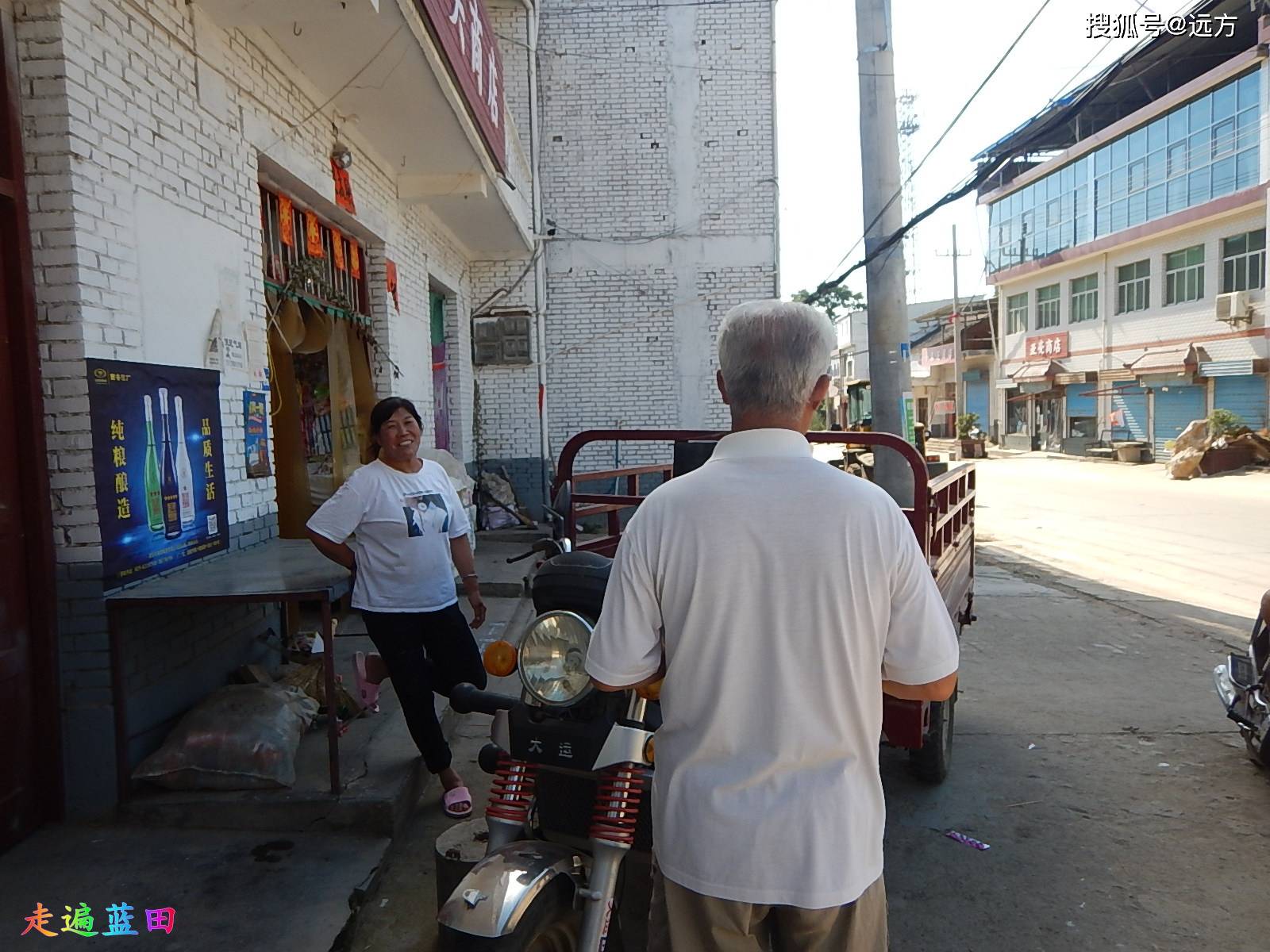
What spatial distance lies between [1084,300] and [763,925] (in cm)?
3306

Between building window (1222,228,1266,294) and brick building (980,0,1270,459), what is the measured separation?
0.04m

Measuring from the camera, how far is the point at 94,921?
2750 mm

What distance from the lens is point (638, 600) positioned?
1.60 metres

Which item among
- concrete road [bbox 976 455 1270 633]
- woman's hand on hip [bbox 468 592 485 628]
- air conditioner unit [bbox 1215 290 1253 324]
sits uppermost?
air conditioner unit [bbox 1215 290 1253 324]

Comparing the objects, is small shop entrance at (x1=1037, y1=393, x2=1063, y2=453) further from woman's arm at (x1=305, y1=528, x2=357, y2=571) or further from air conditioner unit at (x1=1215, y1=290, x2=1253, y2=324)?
woman's arm at (x1=305, y1=528, x2=357, y2=571)

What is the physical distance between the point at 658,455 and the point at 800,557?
10386 millimetres

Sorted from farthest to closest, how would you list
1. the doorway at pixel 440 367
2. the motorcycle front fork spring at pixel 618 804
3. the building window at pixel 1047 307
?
1. the building window at pixel 1047 307
2. the doorway at pixel 440 367
3. the motorcycle front fork spring at pixel 618 804

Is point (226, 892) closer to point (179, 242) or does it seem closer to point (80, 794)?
point (80, 794)

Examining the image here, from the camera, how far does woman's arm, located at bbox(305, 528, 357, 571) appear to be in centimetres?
356

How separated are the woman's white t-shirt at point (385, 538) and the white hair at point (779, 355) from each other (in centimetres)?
233

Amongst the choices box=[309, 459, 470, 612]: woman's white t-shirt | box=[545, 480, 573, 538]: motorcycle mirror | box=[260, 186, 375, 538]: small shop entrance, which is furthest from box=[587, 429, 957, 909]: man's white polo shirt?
box=[260, 186, 375, 538]: small shop entrance

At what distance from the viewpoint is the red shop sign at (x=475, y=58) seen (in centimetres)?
514

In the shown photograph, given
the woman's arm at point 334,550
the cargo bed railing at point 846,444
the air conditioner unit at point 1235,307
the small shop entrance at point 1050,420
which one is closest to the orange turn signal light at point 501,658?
the cargo bed railing at point 846,444

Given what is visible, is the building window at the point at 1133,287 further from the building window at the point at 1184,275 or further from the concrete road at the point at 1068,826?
the concrete road at the point at 1068,826
